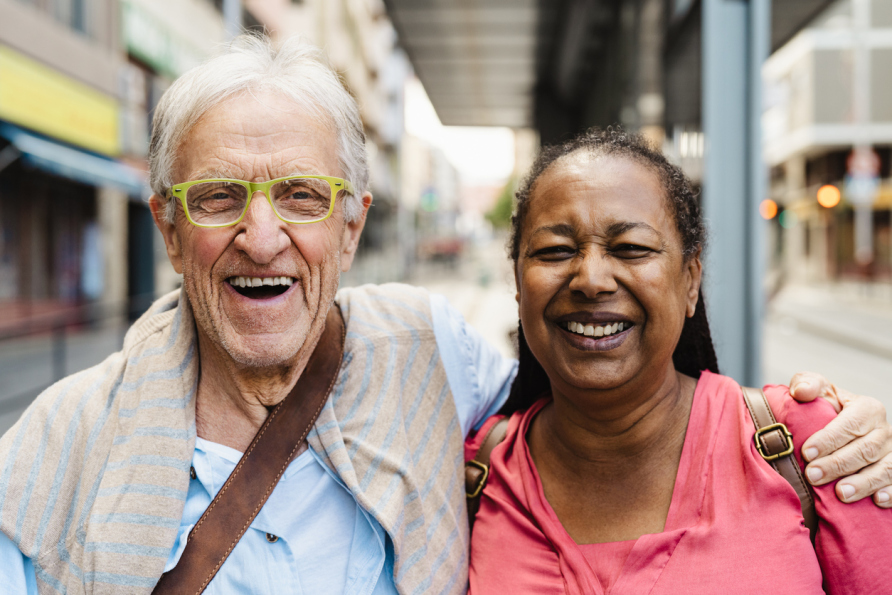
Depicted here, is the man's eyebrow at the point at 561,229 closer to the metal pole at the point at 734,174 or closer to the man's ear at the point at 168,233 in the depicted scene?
the man's ear at the point at 168,233

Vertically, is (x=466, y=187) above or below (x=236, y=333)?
above

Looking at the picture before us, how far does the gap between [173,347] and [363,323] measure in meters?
0.52

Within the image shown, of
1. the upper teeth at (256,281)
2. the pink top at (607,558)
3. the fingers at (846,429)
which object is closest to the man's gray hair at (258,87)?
the upper teeth at (256,281)

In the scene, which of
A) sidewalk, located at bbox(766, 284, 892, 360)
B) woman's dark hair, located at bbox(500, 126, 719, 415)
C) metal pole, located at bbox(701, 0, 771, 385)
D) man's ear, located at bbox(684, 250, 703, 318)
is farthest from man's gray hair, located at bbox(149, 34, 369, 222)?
sidewalk, located at bbox(766, 284, 892, 360)

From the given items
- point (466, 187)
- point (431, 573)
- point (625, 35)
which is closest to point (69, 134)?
Result: point (625, 35)

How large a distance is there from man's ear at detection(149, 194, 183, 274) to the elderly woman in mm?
911

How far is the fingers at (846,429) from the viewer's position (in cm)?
160

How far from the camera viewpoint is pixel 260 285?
1737mm

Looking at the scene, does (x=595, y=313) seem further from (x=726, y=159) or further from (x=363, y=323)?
(x=726, y=159)

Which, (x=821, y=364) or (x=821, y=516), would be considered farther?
(x=821, y=364)

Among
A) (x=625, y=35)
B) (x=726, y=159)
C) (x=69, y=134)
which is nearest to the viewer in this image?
A: (x=726, y=159)

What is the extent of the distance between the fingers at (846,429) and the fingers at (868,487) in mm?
28

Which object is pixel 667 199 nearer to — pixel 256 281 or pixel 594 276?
pixel 594 276

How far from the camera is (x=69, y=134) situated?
33.4 ft
